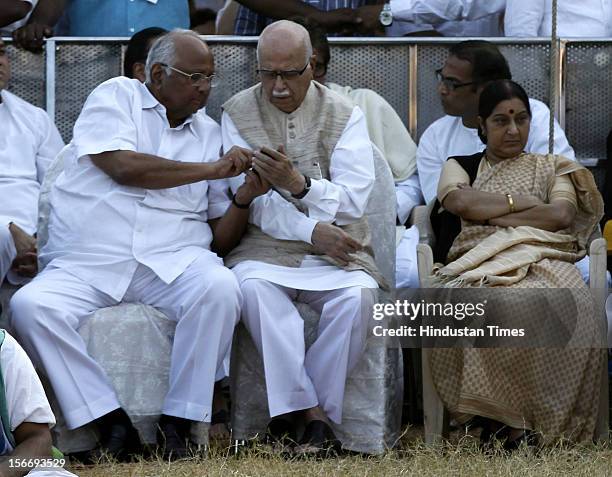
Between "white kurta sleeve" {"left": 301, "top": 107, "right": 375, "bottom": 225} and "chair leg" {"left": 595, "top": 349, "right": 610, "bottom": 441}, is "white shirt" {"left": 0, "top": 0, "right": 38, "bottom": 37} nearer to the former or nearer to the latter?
"white kurta sleeve" {"left": 301, "top": 107, "right": 375, "bottom": 225}

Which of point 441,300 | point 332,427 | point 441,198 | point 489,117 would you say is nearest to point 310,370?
point 332,427

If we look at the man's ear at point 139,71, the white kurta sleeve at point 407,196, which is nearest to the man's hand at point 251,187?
the man's ear at point 139,71

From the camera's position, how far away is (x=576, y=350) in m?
6.71

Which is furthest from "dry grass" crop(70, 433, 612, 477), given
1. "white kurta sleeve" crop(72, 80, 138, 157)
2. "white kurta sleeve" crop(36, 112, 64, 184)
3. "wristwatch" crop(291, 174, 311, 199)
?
"white kurta sleeve" crop(36, 112, 64, 184)

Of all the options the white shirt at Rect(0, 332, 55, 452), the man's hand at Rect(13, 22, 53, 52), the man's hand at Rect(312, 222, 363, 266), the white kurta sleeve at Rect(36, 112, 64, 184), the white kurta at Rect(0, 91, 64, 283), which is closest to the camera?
the white shirt at Rect(0, 332, 55, 452)

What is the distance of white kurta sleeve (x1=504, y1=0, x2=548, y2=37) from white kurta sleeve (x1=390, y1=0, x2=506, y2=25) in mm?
243

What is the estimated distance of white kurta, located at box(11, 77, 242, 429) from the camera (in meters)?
6.41

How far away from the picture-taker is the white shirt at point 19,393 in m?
4.69

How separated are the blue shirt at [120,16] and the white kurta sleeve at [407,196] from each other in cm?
176

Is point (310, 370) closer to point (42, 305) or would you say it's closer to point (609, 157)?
point (42, 305)

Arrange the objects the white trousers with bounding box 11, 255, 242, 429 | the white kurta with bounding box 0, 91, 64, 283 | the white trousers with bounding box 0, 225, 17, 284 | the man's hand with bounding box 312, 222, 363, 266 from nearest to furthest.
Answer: the white trousers with bounding box 11, 255, 242, 429, the man's hand with bounding box 312, 222, 363, 266, the white trousers with bounding box 0, 225, 17, 284, the white kurta with bounding box 0, 91, 64, 283

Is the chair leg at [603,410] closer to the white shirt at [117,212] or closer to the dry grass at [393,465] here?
the dry grass at [393,465]

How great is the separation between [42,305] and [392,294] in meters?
1.64

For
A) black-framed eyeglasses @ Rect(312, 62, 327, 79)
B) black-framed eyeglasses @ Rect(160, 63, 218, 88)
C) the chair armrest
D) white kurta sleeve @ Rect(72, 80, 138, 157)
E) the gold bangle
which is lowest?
the chair armrest
